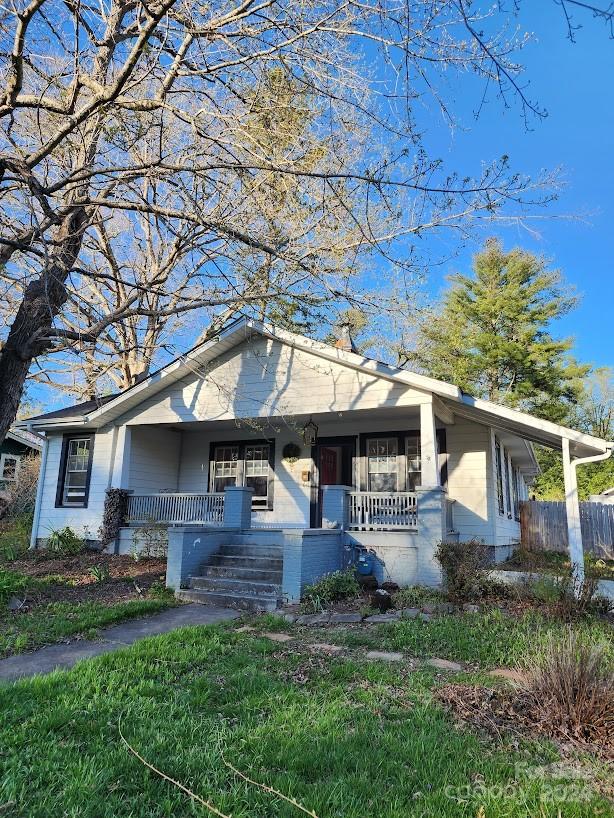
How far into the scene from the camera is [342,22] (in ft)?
19.3

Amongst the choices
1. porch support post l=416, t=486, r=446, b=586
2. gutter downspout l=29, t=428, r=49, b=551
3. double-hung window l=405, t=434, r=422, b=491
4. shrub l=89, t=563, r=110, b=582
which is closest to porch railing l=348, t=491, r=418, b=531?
porch support post l=416, t=486, r=446, b=586

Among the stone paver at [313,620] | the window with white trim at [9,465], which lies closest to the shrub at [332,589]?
the stone paver at [313,620]

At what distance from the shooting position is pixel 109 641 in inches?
251

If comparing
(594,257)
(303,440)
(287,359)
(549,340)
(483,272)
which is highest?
(483,272)

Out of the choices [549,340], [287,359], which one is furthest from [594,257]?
[549,340]

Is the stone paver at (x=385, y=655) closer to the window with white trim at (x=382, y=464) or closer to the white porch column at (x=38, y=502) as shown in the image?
the window with white trim at (x=382, y=464)

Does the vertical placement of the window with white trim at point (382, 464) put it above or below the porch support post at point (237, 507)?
above

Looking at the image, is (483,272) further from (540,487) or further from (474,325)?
(540,487)

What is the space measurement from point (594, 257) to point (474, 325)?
46.1 feet

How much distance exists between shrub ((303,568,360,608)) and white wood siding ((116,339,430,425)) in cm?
353

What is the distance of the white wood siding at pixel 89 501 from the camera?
45.9ft

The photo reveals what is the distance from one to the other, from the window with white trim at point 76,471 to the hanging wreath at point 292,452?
5.27 m

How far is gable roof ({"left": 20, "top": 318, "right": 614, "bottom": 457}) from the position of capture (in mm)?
9969

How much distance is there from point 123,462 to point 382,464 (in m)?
6.46
